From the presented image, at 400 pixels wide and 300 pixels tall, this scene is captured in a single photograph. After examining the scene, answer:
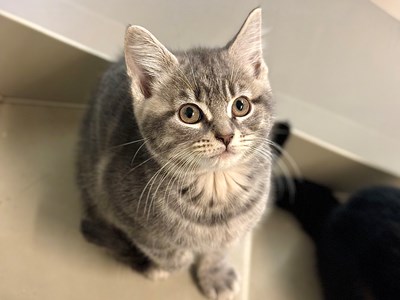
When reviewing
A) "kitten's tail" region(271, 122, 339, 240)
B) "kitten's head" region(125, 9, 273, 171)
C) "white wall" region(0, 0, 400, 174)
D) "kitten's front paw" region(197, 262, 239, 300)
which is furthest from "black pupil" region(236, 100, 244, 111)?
"kitten's tail" region(271, 122, 339, 240)

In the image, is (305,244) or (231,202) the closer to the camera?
(231,202)

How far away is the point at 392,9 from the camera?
1021 mm

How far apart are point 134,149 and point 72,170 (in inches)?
19.1

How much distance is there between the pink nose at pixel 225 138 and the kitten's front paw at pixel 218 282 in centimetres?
53

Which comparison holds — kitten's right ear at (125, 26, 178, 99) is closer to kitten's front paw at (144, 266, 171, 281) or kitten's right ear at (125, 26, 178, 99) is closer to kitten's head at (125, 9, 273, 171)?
→ kitten's head at (125, 9, 273, 171)

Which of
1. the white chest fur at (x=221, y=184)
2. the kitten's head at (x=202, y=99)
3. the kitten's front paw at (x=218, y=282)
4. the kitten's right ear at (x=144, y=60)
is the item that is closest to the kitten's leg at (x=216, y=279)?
the kitten's front paw at (x=218, y=282)

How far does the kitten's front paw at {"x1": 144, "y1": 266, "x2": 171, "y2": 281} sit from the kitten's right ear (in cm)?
52

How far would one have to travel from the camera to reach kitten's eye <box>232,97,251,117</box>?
2.95ft

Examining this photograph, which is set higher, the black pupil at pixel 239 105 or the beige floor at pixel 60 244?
the black pupil at pixel 239 105

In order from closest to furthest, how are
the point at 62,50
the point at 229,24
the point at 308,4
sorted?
the point at 308,4, the point at 229,24, the point at 62,50

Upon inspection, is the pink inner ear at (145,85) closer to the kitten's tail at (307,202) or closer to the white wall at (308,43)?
the white wall at (308,43)

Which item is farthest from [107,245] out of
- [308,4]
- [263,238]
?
[308,4]

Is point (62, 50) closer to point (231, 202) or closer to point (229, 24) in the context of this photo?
point (229, 24)

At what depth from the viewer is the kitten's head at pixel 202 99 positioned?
0.87 metres
